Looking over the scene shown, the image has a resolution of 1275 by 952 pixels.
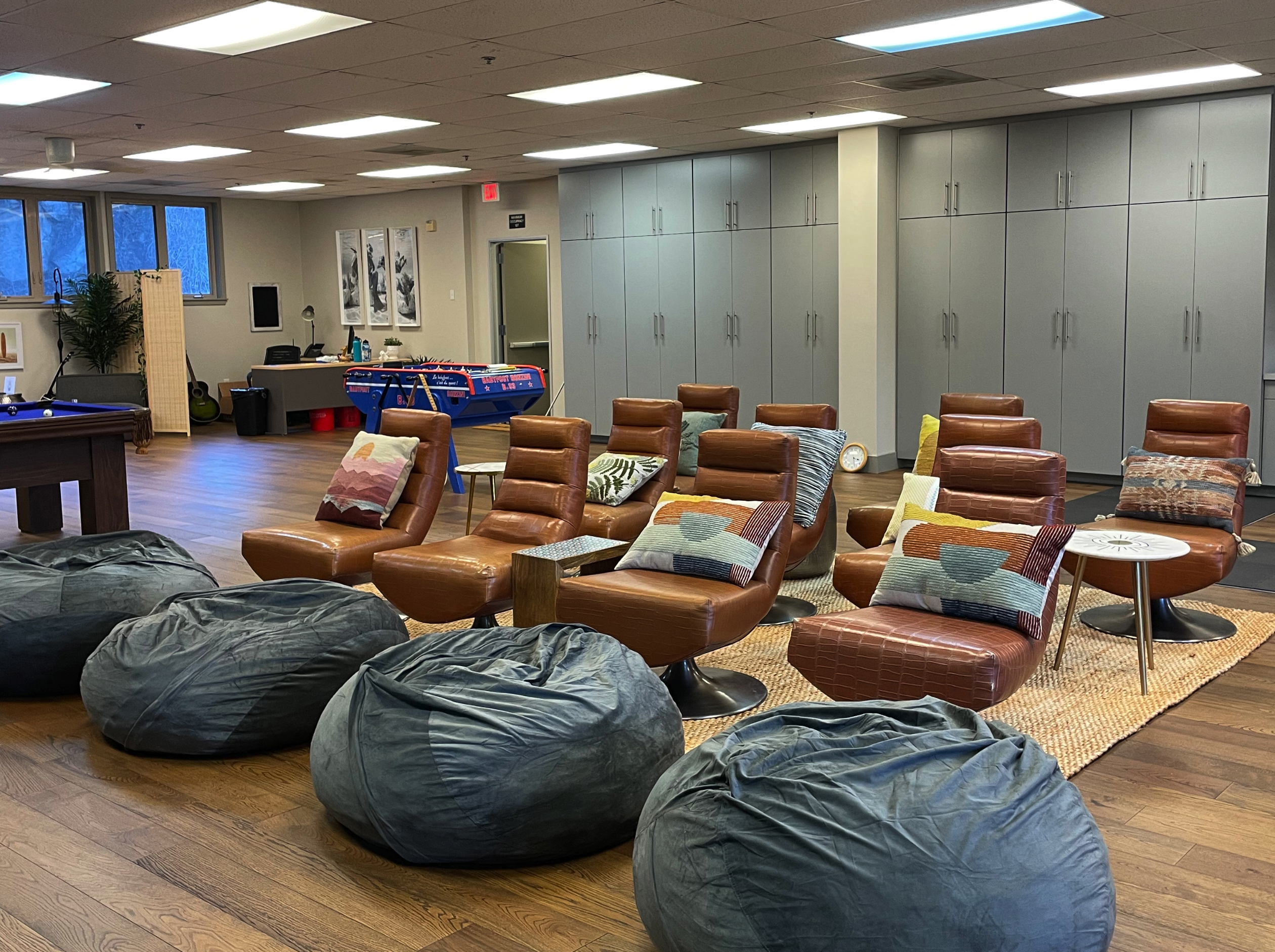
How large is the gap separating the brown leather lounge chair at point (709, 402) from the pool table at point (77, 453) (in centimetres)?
318

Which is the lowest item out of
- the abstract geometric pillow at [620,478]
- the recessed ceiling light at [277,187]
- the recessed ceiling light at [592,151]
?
the abstract geometric pillow at [620,478]

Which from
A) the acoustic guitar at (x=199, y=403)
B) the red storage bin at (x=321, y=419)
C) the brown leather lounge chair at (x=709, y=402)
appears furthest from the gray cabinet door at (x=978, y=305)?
the acoustic guitar at (x=199, y=403)

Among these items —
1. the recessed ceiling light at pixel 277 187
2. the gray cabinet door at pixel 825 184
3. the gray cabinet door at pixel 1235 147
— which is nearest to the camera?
the gray cabinet door at pixel 1235 147

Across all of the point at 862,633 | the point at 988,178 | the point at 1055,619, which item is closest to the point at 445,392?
the point at 988,178

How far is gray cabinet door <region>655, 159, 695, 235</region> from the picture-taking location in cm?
1078

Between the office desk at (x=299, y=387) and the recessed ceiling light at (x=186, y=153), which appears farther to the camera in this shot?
the office desk at (x=299, y=387)

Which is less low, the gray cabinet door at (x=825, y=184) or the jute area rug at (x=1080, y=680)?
the gray cabinet door at (x=825, y=184)

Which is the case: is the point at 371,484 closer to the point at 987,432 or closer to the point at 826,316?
the point at 987,432

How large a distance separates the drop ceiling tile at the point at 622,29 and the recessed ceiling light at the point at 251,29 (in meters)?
0.87

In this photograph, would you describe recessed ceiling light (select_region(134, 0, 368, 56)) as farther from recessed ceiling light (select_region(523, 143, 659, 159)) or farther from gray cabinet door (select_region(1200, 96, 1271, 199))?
gray cabinet door (select_region(1200, 96, 1271, 199))

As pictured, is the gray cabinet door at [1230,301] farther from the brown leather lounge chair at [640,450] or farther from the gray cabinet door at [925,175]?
the brown leather lounge chair at [640,450]

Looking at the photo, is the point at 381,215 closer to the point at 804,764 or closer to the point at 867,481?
the point at 867,481

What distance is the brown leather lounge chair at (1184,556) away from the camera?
4738 mm

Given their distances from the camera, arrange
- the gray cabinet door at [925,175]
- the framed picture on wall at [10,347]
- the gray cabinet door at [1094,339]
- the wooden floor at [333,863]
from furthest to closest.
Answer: the framed picture on wall at [10,347], the gray cabinet door at [925,175], the gray cabinet door at [1094,339], the wooden floor at [333,863]
